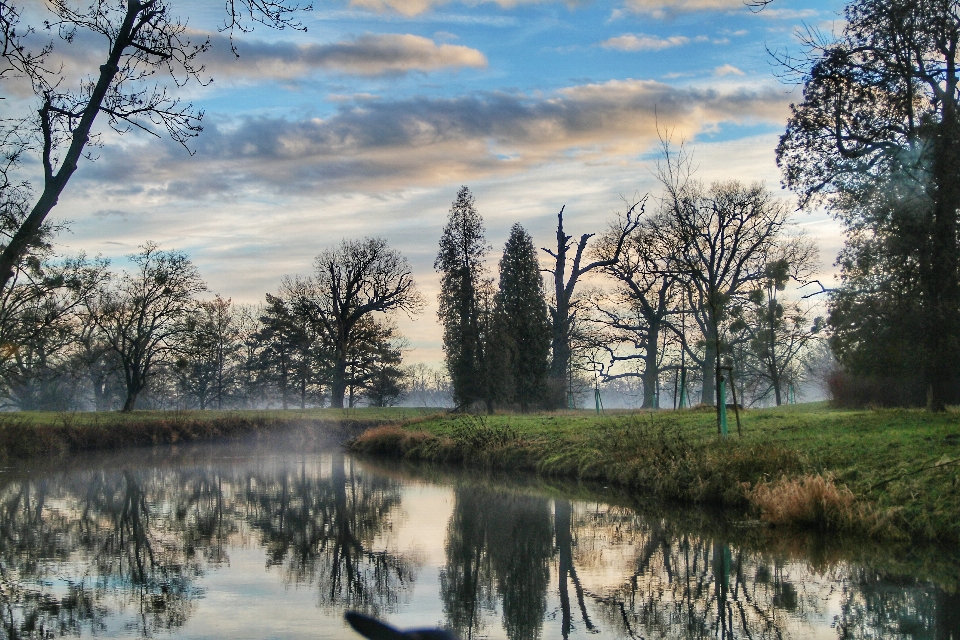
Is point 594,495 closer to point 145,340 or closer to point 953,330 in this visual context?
point 953,330

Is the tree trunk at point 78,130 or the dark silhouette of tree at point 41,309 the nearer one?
the tree trunk at point 78,130

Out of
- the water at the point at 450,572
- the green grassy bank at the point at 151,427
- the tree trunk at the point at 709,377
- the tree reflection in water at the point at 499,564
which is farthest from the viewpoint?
the tree trunk at the point at 709,377

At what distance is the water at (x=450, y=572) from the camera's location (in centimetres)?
801

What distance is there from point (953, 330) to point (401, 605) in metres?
16.2

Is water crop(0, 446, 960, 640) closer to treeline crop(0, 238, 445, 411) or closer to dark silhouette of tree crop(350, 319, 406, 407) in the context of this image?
treeline crop(0, 238, 445, 411)

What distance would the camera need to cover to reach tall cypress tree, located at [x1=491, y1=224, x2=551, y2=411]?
1935 inches

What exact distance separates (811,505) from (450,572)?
587 centimetres

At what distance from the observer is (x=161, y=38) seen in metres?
9.20

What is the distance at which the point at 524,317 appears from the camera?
50.2 meters

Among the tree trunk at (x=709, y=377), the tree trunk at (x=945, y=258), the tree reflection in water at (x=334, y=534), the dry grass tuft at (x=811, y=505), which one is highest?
the tree trunk at (x=945, y=258)

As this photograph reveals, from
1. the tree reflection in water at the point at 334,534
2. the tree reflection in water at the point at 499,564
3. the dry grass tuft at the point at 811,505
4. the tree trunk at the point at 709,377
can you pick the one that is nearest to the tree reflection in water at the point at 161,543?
the tree reflection in water at the point at 334,534

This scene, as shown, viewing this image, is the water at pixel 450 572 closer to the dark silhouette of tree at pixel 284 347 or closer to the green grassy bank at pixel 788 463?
the green grassy bank at pixel 788 463

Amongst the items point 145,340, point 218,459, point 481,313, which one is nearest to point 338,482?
point 218,459

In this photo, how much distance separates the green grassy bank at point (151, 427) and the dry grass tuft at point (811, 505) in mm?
26195
